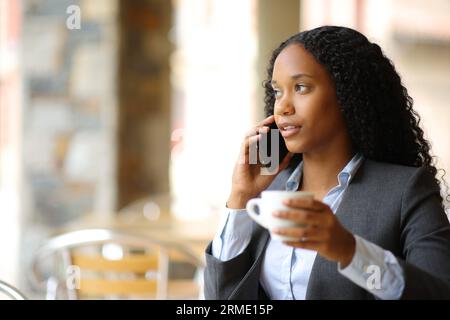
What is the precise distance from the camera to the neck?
1372 mm

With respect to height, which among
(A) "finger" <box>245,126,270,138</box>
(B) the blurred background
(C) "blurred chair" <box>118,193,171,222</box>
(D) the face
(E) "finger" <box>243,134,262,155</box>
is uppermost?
(D) the face

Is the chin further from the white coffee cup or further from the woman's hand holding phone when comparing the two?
the white coffee cup

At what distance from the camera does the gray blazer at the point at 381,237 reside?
1.21 meters

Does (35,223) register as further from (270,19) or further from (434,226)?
(434,226)

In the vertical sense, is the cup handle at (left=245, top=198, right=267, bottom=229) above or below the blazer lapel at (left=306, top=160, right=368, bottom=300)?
above

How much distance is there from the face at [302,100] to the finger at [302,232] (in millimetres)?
293

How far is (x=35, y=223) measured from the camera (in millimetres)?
4359

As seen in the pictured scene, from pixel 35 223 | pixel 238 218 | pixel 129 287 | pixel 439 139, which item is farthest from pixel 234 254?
A: pixel 439 139

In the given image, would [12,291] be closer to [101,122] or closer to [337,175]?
[337,175]

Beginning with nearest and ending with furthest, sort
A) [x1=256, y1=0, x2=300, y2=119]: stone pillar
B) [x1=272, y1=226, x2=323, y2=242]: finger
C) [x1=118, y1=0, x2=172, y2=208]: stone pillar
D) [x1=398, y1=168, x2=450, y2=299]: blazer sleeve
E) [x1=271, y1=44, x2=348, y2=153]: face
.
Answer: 1. [x1=272, y1=226, x2=323, y2=242]: finger
2. [x1=398, y1=168, x2=450, y2=299]: blazer sleeve
3. [x1=271, y1=44, x2=348, y2=153]: face
4. [x1=118, y1=0, x2=172, y2=208]: stone pillar
5. [x1=256, y1=0, x2=300, y2=119]: stone pillar

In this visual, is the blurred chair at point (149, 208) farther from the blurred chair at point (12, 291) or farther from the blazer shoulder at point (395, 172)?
the blazer shoulder at point (395, 172)

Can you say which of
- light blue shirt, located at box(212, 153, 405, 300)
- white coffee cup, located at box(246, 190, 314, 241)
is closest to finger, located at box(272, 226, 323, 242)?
white coffee cup, located at box(246, 190, 314, 241)

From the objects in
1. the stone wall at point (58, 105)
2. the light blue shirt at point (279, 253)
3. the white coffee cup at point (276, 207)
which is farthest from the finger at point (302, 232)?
the stone wall at point (58, 105)

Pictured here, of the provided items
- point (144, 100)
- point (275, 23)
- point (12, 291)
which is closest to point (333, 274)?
point (12, 291)
